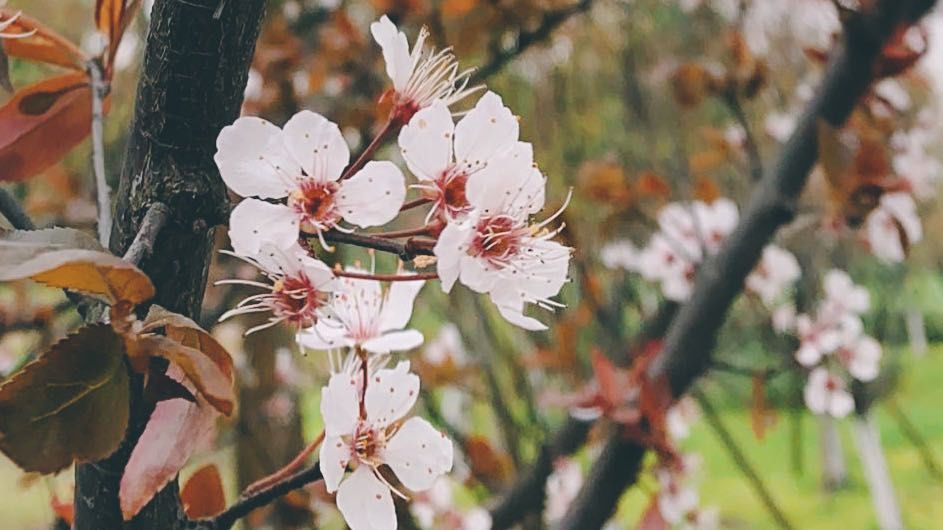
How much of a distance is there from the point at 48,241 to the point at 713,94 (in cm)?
81

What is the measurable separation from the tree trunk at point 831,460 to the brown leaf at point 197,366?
3.13 m

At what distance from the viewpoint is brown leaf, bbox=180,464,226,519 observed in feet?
1.09

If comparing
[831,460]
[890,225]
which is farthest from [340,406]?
[831,460]

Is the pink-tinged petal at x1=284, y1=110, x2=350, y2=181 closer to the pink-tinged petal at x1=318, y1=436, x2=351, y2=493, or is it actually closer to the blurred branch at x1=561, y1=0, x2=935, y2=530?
the pink-tinged petal at x1=318, y1=436, x2=351, y2=493

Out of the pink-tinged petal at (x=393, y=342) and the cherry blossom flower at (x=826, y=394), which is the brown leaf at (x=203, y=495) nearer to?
the pink-tinged petal at (x=393, y=342)

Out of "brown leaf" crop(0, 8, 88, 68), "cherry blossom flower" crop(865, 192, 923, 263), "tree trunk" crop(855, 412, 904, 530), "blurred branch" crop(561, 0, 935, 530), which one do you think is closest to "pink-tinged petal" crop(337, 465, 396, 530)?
"brown leaf" crop(0, 8, 88, 68)

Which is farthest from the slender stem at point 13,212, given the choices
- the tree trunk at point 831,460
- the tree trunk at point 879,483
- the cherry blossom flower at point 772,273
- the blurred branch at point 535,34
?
the tree trunk at point 831,460

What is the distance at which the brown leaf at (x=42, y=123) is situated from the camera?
1.15 ft

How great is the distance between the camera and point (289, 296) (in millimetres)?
284

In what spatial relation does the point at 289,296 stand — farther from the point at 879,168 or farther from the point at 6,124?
the point at 879,168

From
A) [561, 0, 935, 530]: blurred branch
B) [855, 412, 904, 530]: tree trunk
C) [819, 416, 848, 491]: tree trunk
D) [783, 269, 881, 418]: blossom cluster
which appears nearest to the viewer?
[561, 0, 935, 530]: blurred branch

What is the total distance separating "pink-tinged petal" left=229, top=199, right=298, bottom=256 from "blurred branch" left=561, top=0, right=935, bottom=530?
511 millimetres

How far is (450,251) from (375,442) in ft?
0.27

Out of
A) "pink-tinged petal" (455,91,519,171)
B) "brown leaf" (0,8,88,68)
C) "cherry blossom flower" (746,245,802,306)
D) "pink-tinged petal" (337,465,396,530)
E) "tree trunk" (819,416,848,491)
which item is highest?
"brown leaf" (0,8,88,68)
